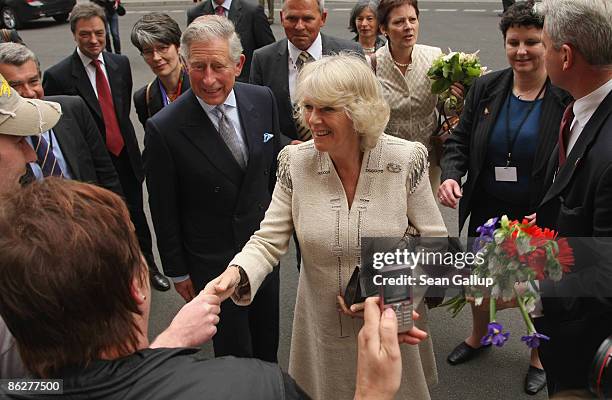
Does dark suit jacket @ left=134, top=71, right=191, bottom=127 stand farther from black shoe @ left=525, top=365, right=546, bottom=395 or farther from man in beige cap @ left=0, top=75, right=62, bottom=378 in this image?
black shoe @ left=525, top=365, right=546, bottom=395

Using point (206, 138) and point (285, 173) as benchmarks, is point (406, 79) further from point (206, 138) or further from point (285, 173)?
point (285, 173)

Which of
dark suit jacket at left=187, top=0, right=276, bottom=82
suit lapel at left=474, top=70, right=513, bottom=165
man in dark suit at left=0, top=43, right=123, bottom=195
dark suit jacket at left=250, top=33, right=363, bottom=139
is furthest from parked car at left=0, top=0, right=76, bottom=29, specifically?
suit lapel at left=474, top=70, right=513, bottom=165

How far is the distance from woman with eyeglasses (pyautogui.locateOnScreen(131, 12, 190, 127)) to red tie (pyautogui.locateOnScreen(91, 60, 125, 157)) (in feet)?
0.98

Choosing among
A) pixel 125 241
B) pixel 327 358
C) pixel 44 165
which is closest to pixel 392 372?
pixel 125 241

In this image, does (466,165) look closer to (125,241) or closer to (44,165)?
(44,165)

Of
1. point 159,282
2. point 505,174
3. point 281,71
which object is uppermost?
point 281,71

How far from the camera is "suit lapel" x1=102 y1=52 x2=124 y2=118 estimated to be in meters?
4.27

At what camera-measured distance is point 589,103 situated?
2170 millimetres

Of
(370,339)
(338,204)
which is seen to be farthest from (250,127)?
(370,339)

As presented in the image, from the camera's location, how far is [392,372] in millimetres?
1345

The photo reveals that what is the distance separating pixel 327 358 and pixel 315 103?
0.98 metres

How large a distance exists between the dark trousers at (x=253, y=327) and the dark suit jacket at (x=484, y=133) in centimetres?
107

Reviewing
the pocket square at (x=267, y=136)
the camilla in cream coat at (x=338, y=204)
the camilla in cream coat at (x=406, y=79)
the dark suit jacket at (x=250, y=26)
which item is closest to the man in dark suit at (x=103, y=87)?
the dark suit jacket at (x=250, y=26)

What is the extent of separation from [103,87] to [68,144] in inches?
53.0
